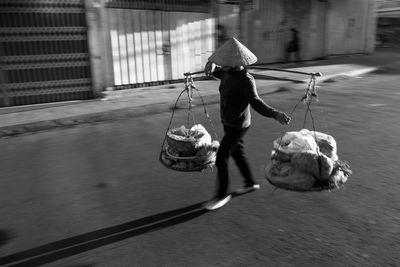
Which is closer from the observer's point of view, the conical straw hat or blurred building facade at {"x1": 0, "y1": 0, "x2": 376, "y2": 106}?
the conical straw hat

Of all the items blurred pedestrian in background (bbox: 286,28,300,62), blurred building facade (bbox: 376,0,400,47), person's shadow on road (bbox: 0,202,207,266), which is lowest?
person's shadow on road (bbox: 0,202,207,266)

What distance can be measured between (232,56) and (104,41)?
7.98 meters

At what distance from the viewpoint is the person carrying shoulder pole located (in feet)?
12.6

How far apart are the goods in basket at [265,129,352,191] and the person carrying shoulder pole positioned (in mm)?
321

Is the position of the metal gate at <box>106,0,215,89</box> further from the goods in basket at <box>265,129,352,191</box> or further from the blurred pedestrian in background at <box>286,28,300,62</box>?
the goods in basket at <box>265,129,352,191</box>

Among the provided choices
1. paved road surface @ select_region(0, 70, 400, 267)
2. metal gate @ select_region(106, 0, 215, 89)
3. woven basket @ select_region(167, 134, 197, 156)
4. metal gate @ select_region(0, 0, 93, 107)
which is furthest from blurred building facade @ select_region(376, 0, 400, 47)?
woven basket @ select_region(167, 134, 197, 156)

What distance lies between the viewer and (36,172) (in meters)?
5.33

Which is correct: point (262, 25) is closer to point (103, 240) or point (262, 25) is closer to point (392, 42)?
point (103, 240)

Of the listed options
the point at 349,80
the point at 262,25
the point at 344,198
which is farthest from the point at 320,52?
the point at 344,198

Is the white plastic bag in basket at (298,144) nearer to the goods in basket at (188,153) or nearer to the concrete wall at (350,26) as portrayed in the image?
the goods in basket at (188,153)

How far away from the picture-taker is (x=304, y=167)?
142 inches

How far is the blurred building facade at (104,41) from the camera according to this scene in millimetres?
9766

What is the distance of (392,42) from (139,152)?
3140 centimetres

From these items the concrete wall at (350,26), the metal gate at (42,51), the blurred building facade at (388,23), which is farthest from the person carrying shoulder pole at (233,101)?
the blurred building facade at (388,23)
